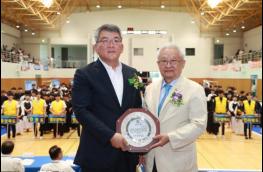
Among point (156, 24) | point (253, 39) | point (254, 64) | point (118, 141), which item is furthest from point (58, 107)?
point (253, 39)

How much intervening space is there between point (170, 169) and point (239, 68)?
21367 millimetres

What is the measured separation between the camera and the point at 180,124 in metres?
2.59

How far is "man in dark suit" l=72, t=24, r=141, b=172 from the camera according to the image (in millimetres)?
2305

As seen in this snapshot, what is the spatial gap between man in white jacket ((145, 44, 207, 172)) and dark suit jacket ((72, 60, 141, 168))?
282mm

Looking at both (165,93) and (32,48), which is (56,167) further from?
(32,48)

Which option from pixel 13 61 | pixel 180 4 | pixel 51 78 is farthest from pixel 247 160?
pixel 51 78

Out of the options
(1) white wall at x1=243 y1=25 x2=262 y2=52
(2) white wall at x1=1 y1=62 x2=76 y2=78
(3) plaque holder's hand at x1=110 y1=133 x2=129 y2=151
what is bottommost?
(3) plaque holder's hand at x1=110 y1=133 x2=129 y2=151

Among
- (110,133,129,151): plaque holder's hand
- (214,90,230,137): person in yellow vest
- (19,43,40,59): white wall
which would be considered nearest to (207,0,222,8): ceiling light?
(214,90,230,137): person in yellow vest

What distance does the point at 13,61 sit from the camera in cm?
2183

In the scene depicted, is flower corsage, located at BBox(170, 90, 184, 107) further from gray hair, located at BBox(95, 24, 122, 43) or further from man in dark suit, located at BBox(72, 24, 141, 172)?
gray hair, located at BBox(95, 24, 122, 43)

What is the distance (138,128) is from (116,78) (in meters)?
0.36

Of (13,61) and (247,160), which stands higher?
(13,61)

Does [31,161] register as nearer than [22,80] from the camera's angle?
Yes

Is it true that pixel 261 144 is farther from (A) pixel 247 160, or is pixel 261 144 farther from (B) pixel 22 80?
(B) pixel 22 80
